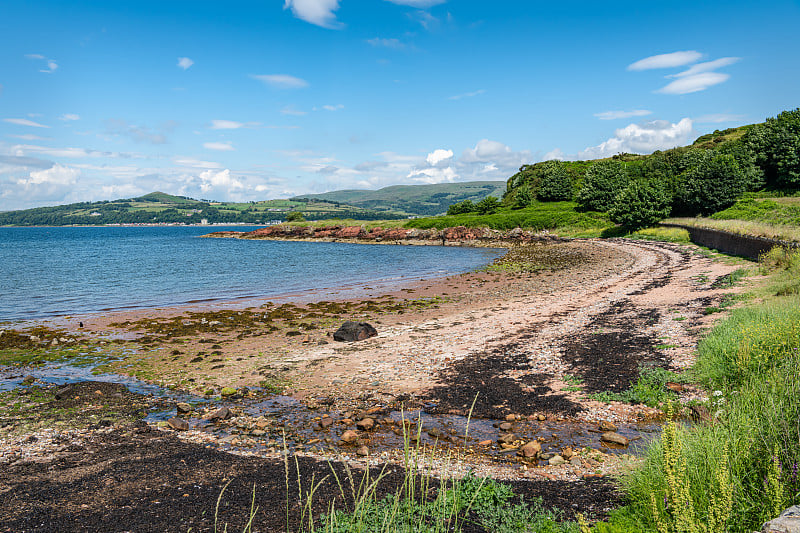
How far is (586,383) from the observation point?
11664 millimetres

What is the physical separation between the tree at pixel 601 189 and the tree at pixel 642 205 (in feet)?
44.7

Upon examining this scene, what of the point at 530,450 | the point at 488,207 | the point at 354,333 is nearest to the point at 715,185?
the point at 488,207

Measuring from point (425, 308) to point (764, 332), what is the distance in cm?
1741

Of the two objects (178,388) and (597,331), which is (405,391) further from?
(597,331)

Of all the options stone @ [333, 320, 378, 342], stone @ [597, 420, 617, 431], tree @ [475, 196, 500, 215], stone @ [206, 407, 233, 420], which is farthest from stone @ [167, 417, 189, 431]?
tree @ [475, 196, 500, 215]

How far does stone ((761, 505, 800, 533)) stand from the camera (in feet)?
12.0

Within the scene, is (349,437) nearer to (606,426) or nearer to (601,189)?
(606,426)

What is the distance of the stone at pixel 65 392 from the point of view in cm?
1254

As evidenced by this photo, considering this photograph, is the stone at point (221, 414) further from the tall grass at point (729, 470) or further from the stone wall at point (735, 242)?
the stone wall at point (735, 242)

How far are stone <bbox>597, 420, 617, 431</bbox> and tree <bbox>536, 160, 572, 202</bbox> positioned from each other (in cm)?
10757

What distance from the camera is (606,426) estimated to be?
30.2 feet

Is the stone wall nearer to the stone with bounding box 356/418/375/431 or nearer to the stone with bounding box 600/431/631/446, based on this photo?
the stone with bounding box 600/431/631/446

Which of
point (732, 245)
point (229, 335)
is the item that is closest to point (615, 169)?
point (732, 245)

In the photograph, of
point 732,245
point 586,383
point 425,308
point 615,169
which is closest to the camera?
point 586,383
